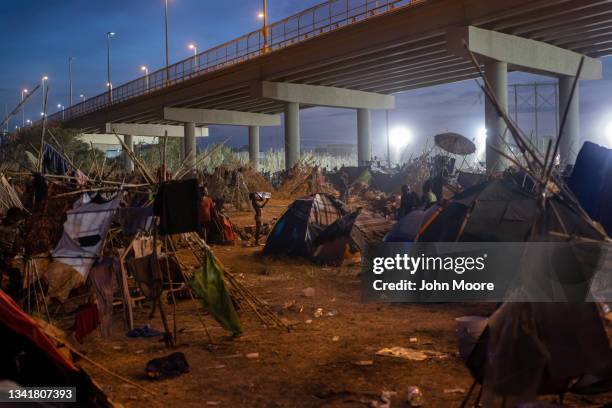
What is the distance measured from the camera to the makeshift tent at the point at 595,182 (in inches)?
287

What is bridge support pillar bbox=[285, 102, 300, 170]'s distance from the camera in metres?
33.9

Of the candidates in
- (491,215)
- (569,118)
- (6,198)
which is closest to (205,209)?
(6,198)

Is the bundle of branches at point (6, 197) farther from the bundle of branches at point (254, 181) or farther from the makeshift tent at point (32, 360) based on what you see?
the bundle of branches at point (254, 181)

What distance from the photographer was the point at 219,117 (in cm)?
4425

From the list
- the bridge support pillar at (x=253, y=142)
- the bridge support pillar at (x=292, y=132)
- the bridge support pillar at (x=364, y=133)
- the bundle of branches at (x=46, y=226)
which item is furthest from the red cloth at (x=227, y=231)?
the bridge support pillar at (x=253, y=142)

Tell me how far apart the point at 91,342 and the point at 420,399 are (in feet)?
13.5

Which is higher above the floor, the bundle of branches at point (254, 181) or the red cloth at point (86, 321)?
the bundle of branches at point (254, 181)

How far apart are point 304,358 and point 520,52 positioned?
813 inches

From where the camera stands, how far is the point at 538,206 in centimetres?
397

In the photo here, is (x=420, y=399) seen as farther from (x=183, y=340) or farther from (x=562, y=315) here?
(x=183, y=340)

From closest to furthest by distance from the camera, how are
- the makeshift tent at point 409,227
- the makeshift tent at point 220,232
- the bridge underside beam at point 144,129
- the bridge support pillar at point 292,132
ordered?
the makeshift tent at point 409,227 → the makeshift tent at point 220,232 → the bridge support pillar at point 292,132 → the bridge underside beam at point 144,129

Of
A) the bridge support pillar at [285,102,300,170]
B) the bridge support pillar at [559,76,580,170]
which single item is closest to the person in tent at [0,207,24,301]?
the bridge support pillar at [559,76,580,170]

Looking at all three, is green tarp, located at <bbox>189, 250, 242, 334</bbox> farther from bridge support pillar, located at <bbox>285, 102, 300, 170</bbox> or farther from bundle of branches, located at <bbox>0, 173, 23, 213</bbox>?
bridge support pillar, located at <bbox>285, 102, 300, 170</bbox>

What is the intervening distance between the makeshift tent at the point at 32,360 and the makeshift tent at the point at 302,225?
27.8ft
